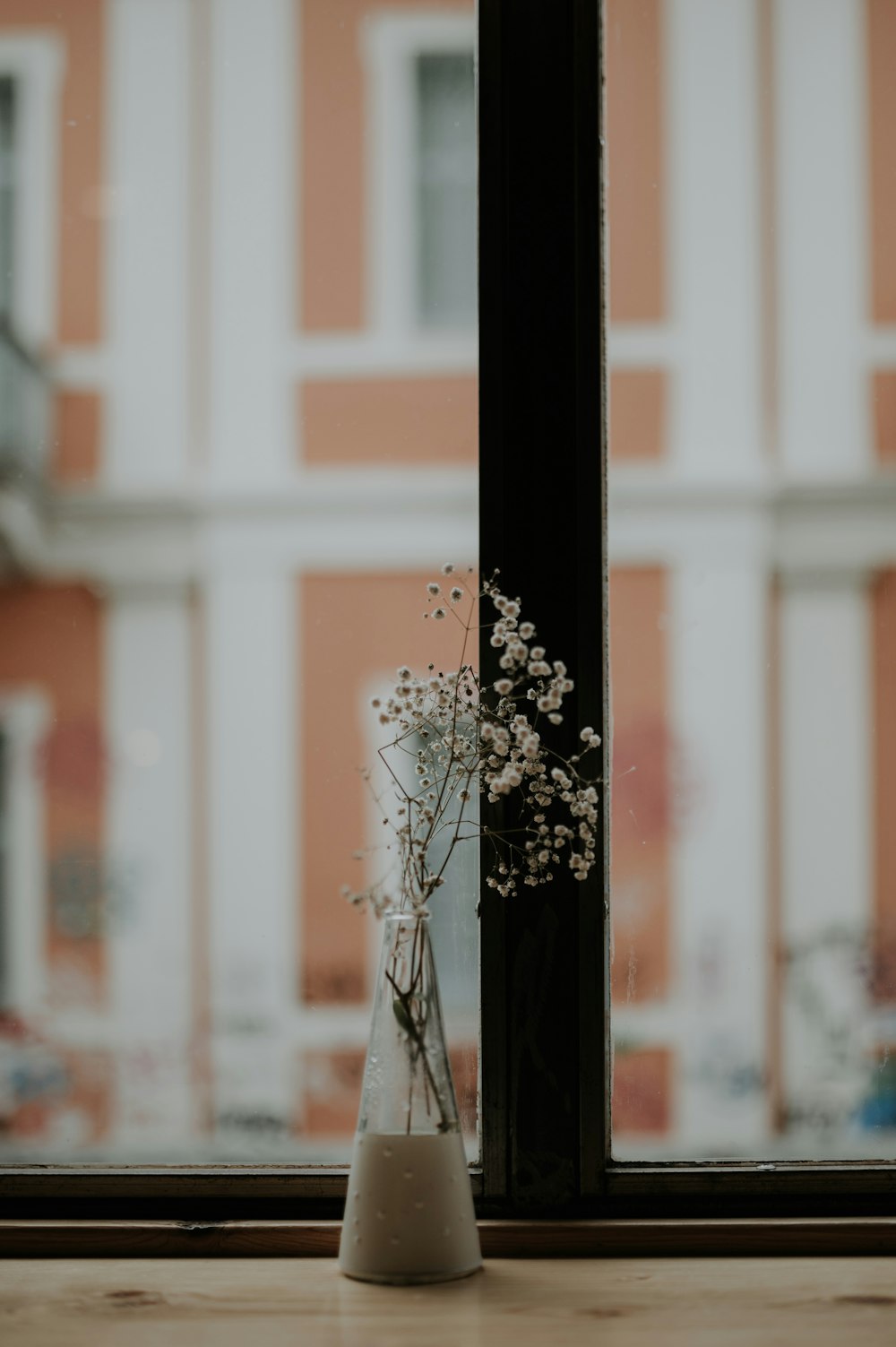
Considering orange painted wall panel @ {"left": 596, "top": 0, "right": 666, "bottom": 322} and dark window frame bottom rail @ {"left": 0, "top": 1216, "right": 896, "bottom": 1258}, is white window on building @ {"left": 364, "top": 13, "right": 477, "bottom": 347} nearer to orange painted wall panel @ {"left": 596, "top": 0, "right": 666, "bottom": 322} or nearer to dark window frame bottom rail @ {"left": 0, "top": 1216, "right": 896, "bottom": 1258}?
orange painted wall panel @ {"left": 596, "top": 0, "right": 666, "bottom": 322}

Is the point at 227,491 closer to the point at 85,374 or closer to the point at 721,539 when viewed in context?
the point at 85,374

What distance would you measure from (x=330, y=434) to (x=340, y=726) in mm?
304

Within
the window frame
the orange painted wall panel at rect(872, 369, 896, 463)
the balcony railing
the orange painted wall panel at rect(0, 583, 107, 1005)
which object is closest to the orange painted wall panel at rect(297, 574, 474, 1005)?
the window frame

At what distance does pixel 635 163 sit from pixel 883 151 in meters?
0.26

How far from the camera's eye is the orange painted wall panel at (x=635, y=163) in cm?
138

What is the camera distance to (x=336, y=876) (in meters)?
1.37

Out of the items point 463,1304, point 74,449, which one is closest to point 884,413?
point 74,449

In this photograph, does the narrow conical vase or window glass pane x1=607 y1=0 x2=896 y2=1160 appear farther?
window glass pane x1=607 y1=0 x2=896 y2=1160

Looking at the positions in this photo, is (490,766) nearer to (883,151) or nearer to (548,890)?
(548,890)

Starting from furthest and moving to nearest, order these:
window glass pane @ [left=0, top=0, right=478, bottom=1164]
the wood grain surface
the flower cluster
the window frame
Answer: window glass pane @ [left=0, top=0, right=478, bottom=1164]
the window frame
the flower cluster
the wood grain surface

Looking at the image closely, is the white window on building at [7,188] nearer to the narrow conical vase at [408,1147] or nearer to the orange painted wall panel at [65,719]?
the orange painted wall panel at [65,719]

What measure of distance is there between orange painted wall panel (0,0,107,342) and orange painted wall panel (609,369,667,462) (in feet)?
1.82

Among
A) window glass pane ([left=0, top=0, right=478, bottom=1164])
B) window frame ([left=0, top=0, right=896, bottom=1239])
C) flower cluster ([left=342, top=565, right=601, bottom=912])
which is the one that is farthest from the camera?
window glass pane ([left=0, top=0, right=478, bottom=1164])

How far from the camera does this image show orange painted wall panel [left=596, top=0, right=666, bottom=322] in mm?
1385
